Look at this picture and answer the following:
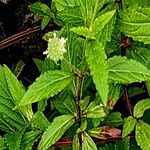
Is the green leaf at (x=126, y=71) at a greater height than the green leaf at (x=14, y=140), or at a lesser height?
greater

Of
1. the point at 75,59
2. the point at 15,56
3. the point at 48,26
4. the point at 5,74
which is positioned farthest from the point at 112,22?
the point at 15,56

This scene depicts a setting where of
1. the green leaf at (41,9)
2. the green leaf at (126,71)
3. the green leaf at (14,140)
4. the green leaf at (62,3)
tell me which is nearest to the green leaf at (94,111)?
the green leaf at (126,71)

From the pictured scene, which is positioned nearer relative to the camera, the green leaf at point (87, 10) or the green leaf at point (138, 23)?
the green leaf at point (87, 10)

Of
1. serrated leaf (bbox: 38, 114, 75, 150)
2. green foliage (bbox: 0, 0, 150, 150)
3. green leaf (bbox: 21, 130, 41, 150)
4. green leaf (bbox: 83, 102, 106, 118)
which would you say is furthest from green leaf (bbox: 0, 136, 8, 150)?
green leaf (bbox: 83, 102, 106, 118)

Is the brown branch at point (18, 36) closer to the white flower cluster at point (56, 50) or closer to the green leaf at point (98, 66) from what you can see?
the white flower cluster at point (56, 50)

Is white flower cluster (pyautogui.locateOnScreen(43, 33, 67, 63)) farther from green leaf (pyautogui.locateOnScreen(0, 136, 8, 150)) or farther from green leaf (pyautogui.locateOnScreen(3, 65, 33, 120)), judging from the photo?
green leaf (pyautogui.locateOnScreen(0, 136, 8, 150))

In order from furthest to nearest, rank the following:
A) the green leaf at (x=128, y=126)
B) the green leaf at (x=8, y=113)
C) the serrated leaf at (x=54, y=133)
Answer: the green leaf at (x=8, y=113) < the green leaf at (x=128, y=126) < the serrated leaf at (x=54, y=133)

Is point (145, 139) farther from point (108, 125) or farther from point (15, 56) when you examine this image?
point (15, 56)
